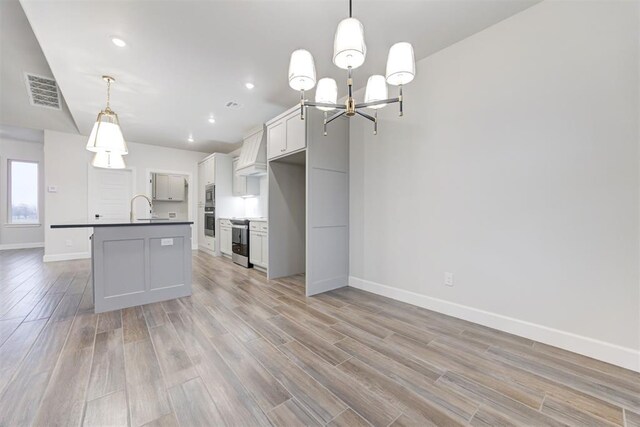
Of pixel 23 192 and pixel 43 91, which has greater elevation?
pixel 43 91

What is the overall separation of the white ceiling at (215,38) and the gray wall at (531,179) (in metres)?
0.39

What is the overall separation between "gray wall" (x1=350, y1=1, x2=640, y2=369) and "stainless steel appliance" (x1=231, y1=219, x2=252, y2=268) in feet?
9.48

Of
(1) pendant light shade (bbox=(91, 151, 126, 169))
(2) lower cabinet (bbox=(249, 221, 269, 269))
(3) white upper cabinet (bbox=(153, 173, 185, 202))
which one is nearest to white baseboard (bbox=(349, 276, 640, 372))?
(2) lower cabinet (bbox=(249, 221, 269, 269))

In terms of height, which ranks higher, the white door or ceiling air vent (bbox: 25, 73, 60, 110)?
ceiling air vent (bbox: 25, 73, 60, 110)

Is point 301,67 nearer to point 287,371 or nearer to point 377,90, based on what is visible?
point 377,90

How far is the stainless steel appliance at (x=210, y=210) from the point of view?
20.0ft

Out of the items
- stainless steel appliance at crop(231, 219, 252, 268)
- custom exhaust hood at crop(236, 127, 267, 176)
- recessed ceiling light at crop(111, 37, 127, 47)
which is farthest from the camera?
custom exhaust hood at crop(236, 127, 267, 176)

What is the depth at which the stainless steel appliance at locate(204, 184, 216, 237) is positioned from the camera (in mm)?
6100

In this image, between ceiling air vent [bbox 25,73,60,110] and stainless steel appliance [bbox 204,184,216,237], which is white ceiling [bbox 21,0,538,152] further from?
stainless steel appliance [bbox 204,184,216,237]

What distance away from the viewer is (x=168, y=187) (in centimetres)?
666

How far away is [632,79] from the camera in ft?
5.79

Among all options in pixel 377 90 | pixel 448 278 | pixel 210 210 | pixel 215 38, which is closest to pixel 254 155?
pixel 210 210

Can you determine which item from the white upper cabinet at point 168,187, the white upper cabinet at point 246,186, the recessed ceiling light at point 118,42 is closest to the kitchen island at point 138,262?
the recessed ceiling light at point 118,42

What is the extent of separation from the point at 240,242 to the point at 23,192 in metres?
6.73
